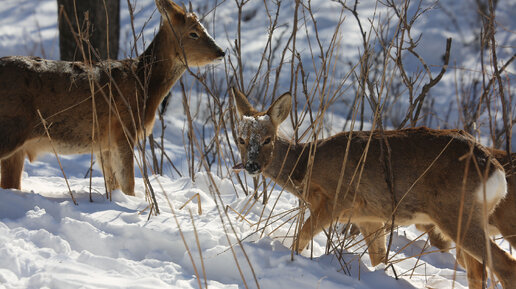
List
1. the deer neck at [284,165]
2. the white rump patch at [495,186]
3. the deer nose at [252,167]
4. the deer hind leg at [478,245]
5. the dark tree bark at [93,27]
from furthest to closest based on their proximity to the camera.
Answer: the dark tree bark at [93,27] → the deer neck at [284,165] → the deer nose at [252,167] → the white rump patch at [495,186] → the deer hind leg at [478,245]

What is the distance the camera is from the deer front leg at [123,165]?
4.94m

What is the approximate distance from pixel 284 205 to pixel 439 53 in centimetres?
841

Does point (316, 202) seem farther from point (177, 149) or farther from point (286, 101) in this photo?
point (177, 149)

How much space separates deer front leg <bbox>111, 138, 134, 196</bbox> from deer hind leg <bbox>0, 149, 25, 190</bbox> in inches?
29.8

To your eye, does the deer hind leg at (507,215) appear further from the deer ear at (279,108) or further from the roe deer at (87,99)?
the roe deer at (87,99)

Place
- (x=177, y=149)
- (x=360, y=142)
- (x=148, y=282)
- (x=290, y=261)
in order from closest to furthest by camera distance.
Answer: (x=148, y=282)
(x=290, y=261)
(x=360, y=142)
(x=177, y=149)

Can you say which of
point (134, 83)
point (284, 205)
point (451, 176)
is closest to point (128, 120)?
point (134, 83)

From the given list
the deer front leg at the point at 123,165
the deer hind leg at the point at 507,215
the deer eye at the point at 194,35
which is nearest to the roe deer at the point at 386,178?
the deer hind leg at the point at 507,215

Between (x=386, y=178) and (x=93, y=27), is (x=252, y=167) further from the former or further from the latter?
(x=93, y=27)

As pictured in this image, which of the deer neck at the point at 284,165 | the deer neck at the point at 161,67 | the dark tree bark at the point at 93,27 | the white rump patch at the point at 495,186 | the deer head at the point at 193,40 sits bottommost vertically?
the white rump patch at the point at 495,186

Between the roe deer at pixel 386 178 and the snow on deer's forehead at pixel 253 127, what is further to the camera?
the snow on deer's forehead at pixel 253 127

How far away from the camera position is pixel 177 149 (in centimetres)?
902

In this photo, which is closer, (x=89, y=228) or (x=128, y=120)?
(x=89, y=228)

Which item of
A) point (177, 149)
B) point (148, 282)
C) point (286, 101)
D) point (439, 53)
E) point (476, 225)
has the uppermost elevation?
point (439, 53)
